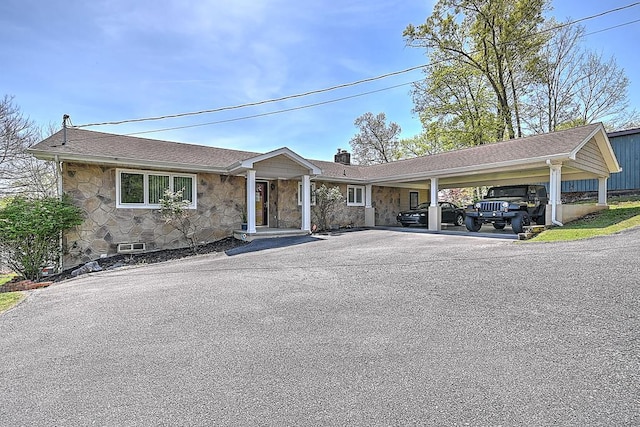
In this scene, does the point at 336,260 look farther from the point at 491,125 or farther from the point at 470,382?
the point at 491,125

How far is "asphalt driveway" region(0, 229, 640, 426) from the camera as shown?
2.42m

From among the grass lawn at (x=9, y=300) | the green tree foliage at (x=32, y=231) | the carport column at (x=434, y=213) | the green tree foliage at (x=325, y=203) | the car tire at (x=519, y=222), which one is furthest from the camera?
the green tree foliage at (x=325, y=203)

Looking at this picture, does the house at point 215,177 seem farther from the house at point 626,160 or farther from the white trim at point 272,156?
the house at point 626,160

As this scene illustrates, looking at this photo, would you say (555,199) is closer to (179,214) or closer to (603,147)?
(603,147)

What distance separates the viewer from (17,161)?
60.1ft

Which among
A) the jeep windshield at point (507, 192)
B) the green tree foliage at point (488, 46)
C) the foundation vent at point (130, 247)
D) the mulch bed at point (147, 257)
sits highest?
the green tree foliage at point (488, 46)

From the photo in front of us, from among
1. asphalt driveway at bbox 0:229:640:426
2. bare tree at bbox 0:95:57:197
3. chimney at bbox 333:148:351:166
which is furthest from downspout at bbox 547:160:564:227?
bare tree at bbox 0:95:57:197

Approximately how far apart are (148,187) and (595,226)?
47.1 feet

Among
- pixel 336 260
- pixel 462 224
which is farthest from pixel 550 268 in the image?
pixel 462 224

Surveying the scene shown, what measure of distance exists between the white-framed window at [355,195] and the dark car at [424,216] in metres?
2.22

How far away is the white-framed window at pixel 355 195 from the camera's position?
17.5m

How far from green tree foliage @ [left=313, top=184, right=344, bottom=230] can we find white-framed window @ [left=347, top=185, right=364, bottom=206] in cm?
136

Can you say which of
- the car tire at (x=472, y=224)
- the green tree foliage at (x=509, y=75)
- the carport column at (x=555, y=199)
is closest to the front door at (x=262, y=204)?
the car tire at (x=472, y=224)

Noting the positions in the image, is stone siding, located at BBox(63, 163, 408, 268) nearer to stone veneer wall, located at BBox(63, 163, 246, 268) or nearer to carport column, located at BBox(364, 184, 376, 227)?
stone veneer wall, located at BBox(63, 163, 246, 268)
